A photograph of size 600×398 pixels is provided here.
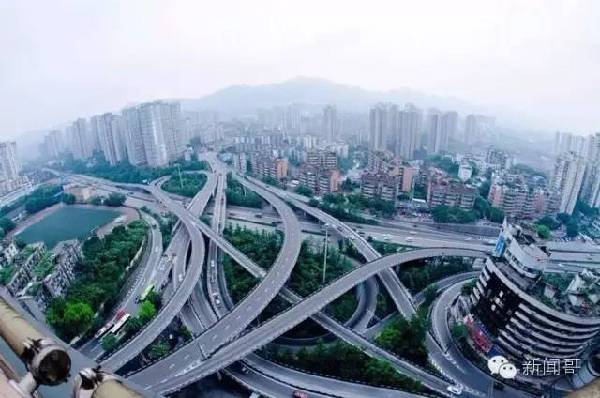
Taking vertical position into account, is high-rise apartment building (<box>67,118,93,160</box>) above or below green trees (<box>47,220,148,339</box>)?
above

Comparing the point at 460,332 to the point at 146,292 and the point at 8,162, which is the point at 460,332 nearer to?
the point at 146,292

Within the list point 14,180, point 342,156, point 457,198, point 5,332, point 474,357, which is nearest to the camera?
point 5,332

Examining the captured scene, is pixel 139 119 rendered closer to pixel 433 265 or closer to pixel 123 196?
pixel 123 196

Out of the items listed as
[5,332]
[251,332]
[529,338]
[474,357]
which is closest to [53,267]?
[251,332]

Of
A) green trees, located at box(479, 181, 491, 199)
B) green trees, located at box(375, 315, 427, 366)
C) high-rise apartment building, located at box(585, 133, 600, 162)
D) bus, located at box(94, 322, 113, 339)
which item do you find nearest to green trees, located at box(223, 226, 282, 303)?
bus, located at box(94, 322, 113, 339)

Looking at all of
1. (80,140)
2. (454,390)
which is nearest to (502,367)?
(454,390)

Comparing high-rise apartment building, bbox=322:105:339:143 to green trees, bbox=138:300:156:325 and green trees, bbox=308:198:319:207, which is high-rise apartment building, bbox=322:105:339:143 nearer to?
green trees, bbox=308:198:319:207

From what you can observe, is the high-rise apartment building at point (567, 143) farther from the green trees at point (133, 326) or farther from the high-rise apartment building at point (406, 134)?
the green trees at point (133, 326)
